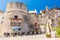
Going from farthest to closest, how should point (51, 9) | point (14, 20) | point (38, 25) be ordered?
point (51, 9) < point (38, 25) < point (14, 20)

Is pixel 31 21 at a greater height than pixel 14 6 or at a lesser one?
lesser

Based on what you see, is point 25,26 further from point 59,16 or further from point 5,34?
point 59,16

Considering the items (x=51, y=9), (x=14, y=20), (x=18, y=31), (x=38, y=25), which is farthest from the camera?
(x=51, y=9)

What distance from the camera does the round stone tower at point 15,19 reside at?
134 ft

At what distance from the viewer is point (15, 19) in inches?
1692

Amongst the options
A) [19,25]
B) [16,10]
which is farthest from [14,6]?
[19,25]

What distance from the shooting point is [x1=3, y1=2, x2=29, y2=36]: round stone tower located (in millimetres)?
40956

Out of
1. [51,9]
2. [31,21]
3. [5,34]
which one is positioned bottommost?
[5,34]

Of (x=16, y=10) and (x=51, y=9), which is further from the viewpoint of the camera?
(x=51, y=9)

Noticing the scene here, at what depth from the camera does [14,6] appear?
145 ft

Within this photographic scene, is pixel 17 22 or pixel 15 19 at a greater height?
pixel 15 19

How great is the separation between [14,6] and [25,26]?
6040 mm

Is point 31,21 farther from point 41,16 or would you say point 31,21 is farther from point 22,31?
point 22,31

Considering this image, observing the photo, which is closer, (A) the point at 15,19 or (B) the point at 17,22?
(B) the point at 17,22
